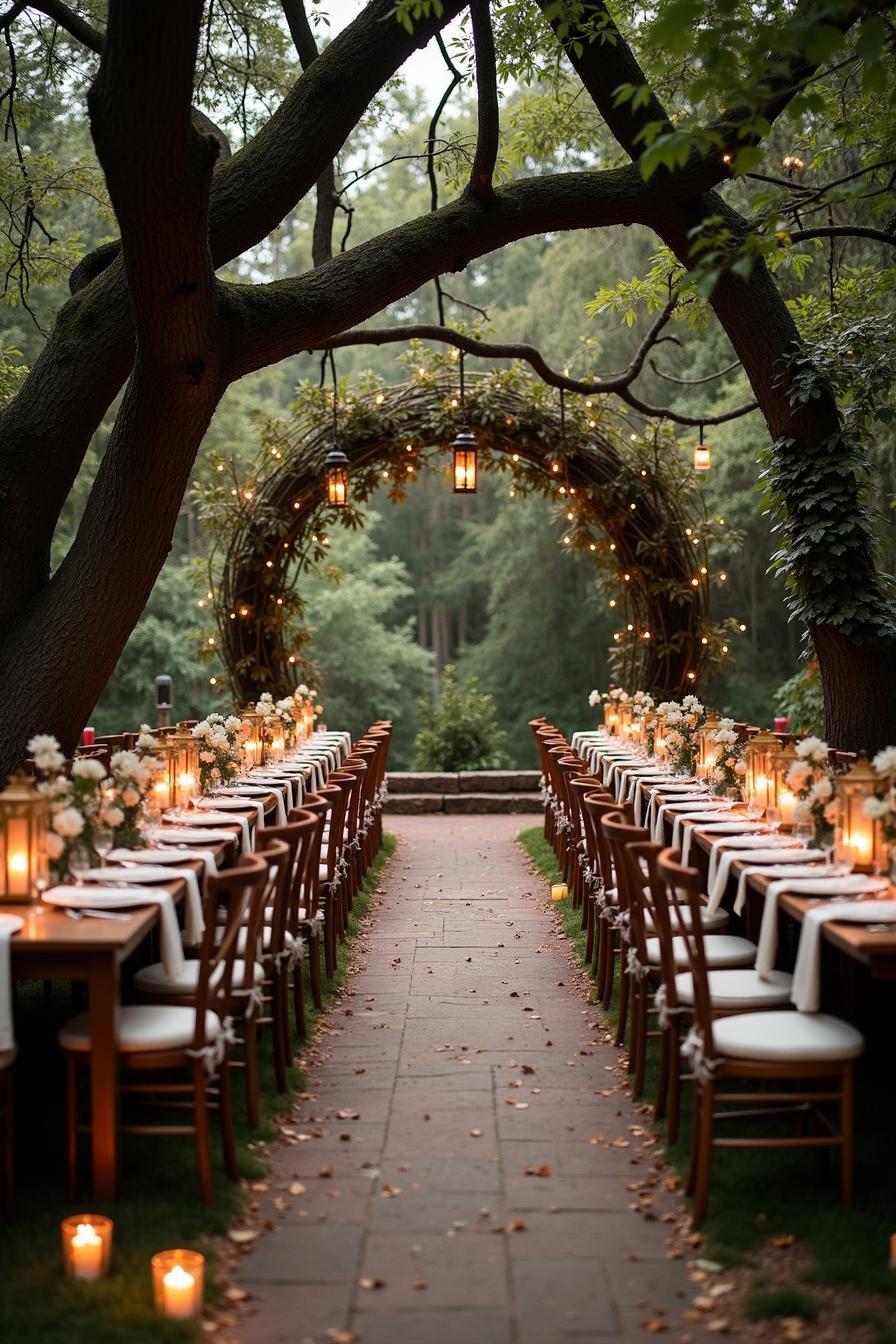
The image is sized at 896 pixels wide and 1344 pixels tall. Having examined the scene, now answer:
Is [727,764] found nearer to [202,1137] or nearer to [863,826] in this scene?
[863,826]

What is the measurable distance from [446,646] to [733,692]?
28.3 feet

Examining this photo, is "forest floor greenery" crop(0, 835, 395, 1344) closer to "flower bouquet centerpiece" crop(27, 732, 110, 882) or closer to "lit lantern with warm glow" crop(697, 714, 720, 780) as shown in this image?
"flower bouquet centerpiece" crop(27, 732, 110, 882)

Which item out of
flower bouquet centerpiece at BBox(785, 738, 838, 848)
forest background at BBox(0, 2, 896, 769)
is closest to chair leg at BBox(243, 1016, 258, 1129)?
flower bouquet centerpiece at BBox(785, 738, 838, 848)

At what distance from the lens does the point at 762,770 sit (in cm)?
680

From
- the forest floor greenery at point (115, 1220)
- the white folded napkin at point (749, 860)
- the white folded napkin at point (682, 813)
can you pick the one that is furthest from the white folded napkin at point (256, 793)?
the white folded napkin at point (749, 860)

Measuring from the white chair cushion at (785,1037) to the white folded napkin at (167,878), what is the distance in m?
1.96

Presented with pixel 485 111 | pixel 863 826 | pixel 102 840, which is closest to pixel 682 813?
pixel 863 826

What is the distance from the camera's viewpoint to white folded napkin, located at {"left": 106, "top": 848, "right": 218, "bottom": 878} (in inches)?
212

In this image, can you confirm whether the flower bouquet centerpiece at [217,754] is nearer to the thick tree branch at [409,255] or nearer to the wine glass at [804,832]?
the thick tree branch at [409,255]

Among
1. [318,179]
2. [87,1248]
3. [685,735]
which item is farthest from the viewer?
[318,179]

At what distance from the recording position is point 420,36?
7.77 m

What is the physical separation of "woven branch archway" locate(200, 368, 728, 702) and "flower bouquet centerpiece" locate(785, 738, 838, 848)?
7.39 m

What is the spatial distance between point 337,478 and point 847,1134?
Result: 828 cm

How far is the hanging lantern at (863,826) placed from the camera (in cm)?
490
